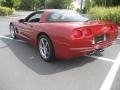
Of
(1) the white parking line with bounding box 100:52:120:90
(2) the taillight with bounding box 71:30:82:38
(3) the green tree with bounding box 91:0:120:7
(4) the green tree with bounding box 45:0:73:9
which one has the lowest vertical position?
(1) the white parking line with bounding box 100:52:120:90

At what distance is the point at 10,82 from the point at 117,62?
2.83 metres

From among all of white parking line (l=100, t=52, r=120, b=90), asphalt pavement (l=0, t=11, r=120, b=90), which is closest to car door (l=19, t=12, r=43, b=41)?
asphalt pavement (l=0, t=11, r=120, b=90)

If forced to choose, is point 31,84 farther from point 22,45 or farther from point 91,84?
point 22,45

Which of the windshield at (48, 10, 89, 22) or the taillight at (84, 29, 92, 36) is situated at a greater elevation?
the windshield at (48, 10, 89, 22)

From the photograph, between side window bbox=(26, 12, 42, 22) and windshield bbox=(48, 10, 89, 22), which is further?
side window bbox=(26, 12, 42, 22)

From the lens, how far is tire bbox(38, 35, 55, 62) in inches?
229

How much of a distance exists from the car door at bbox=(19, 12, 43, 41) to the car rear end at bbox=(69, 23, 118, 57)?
1.77 m

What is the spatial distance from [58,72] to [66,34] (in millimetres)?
901

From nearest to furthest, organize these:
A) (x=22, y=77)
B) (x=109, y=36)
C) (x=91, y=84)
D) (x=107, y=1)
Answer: (x=91, y=84) < (x=22, y=77) < (x=109, y=36) < (x=107, y=1)

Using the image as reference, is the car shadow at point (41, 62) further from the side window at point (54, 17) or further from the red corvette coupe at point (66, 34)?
the side window at point (54, 17)

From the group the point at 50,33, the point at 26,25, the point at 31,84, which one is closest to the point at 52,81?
the point at 31,84

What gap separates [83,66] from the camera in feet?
18.5

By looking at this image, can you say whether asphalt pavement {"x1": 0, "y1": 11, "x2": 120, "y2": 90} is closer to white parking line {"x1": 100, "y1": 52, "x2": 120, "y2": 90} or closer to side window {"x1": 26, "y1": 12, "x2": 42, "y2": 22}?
white parking line {"x1": 100, "y1": 52, "x2": 120, "y2": 90}

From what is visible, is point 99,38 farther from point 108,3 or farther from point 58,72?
point 108,3
